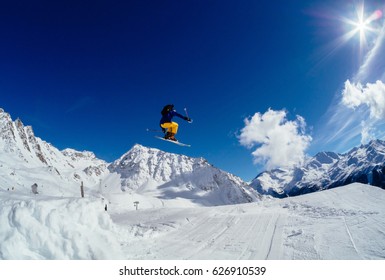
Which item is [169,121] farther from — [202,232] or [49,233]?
[49,233]

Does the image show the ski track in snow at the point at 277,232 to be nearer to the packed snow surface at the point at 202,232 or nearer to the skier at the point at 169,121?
the packed snow surface at the point at 202,232

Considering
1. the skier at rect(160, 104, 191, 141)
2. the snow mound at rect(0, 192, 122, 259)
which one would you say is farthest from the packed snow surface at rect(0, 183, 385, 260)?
the skier at rect(160, 104, 191, 141)

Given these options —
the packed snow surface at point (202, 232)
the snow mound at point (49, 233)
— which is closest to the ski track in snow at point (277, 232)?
the packed snow surface at point (202, 232)

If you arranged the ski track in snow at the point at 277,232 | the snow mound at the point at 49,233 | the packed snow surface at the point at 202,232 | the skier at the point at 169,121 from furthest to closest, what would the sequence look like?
the skier at the point at 169,121
the ski track in snow at the point at 277,232
the packed snow surface at the point at 202,232
the snow mound at the point at 49,233

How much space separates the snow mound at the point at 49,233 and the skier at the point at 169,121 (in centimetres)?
1040

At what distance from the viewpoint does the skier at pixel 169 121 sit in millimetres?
19233

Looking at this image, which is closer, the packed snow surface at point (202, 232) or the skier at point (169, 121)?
the packed snow surface at point (202, 232)

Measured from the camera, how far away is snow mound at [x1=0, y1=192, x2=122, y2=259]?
827 cm

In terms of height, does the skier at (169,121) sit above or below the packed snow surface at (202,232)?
above

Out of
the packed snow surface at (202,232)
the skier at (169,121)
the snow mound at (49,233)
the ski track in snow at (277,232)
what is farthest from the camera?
the skier at (169,121)

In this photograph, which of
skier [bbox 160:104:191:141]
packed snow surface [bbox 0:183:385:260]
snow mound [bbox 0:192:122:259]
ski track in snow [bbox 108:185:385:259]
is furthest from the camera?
skier [bbox 160:104:191:141]

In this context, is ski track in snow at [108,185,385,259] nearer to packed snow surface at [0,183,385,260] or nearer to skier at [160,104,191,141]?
packed snow surface at [0,183,385,260]
